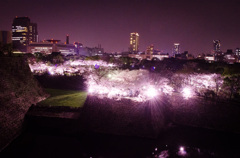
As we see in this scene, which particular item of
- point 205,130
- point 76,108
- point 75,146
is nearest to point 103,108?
point 76,108

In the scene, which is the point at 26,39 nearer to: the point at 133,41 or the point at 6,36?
the point at 6,36

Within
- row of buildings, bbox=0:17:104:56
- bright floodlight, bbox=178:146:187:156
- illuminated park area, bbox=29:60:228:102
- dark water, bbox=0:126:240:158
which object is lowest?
bright floodlight, bbox=178:146:187:156

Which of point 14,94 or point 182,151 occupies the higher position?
point 14,94

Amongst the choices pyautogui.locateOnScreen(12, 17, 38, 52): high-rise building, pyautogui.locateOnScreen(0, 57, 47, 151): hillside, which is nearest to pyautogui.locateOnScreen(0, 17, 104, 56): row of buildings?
pyautogui.locateOnScreen(12, 17, 38, 52): high-rise building

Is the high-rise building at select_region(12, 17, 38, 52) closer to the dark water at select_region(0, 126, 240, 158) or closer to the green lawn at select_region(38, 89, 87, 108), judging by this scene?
the green lawn at select_region(38, 89, 87, 108)

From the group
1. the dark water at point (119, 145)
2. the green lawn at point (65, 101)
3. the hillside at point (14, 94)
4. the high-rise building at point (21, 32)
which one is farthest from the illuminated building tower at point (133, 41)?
the dark water at point (119, 145)

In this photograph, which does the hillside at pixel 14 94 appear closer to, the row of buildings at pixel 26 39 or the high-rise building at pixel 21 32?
the row of buildings at pixel 26 39

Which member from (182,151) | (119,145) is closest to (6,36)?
(119,145)

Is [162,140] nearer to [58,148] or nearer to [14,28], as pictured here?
[58,148]

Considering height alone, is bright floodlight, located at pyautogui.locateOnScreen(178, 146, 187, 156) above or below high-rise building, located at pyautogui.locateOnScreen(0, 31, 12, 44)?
below
